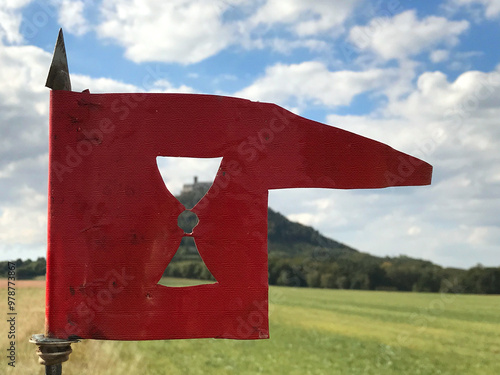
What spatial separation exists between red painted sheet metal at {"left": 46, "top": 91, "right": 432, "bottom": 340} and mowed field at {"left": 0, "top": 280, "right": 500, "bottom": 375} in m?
4.65

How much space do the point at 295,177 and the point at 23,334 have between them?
6898 millimetres

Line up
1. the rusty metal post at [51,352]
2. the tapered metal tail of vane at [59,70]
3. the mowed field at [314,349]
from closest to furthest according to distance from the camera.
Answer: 1. the rusty metal post at [51,352]
2. the tapered metal tail of vane at [59,70]
3. the mowed field at [314,349]

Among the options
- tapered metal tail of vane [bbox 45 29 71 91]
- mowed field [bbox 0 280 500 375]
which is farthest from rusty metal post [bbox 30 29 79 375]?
mowed field [bbox 0 280 500 375]

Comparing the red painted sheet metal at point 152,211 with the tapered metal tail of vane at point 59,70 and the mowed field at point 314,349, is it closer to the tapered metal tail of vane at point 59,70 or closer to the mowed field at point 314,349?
the tapered metal tail of vane at point 59,70

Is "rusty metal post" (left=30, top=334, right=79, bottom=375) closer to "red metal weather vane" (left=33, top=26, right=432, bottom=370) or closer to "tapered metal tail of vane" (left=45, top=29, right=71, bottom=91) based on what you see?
"red metal weather vane" (left=33, top=26, right=432, bottom=370)

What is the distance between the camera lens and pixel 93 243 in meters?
2.67

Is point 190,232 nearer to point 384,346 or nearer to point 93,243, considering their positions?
point 93,243

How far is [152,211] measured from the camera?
8.75ft

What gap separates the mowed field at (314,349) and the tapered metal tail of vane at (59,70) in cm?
513

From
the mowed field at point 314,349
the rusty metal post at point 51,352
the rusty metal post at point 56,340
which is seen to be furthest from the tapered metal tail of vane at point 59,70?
the mowed field at point 314,349

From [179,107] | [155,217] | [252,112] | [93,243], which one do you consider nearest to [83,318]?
[93,243]

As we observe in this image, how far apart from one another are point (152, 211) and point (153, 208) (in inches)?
0.7

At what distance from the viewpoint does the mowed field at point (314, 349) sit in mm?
7711

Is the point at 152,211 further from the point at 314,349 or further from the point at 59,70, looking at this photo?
the point at 314,349
